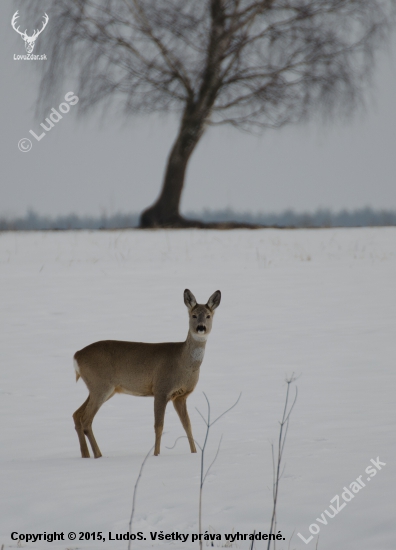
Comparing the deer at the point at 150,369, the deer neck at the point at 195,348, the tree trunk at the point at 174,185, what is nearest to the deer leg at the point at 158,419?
the deer at the point at 150,369

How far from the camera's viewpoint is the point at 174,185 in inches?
749

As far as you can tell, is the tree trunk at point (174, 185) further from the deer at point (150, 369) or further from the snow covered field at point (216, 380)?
the deer at point (150, 369)

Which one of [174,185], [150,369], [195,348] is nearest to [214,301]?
[195,348]

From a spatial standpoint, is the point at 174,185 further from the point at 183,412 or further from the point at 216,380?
the point at 183,412

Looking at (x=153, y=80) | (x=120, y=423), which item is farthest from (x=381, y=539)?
(x=153, y=80)

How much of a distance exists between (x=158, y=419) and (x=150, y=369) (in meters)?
0.34

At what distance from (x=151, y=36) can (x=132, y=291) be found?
28.7 feet

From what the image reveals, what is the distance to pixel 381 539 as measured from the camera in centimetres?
341

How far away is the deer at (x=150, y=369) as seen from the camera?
5.18 meters

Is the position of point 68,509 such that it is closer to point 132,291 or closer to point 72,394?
point 72,394

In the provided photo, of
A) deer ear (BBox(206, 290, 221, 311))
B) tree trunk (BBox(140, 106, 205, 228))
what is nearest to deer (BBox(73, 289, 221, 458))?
deer ear (BBox(206, 290, 221, 311))

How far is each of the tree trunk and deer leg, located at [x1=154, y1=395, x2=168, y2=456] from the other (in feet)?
44.6

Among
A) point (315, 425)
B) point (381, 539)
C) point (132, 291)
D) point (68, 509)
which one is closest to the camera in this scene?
point (381, 539)

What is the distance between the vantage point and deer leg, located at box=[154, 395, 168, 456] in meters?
5.09
